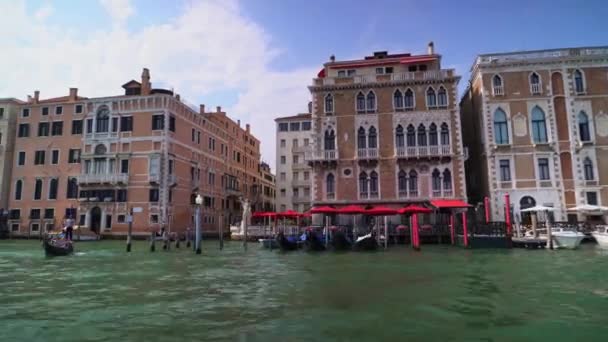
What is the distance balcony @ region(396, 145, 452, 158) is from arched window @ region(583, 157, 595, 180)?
24.0 feet

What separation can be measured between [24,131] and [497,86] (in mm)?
35250

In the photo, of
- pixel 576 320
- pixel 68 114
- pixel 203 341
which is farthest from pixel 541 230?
pixel 68 114

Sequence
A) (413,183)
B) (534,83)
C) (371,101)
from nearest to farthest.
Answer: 1. (534,83)
2. (413,183)
3. (371,101)

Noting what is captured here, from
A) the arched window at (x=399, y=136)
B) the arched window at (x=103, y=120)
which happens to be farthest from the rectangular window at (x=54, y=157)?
the arched window at (x=399, y=136)

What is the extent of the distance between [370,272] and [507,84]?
711 inches

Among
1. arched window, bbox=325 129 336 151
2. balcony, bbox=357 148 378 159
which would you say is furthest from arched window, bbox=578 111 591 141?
arched window, bbox=325 129 336 151

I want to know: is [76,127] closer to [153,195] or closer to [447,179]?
[153,195]

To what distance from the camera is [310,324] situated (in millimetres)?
5531

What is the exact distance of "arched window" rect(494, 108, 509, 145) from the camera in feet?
77.8

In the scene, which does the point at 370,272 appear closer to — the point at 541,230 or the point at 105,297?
the point at 105,297

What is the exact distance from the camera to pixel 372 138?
24.8 metres

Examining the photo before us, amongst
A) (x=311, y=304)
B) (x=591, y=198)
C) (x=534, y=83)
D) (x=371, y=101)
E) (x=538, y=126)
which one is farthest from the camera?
(x=371, y=101)

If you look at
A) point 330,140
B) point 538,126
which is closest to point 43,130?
point 330,140

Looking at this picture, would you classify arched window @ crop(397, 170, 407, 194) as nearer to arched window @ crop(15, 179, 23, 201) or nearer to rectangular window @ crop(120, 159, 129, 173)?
rectangular window @ crop(120, 159, 129, 173)
